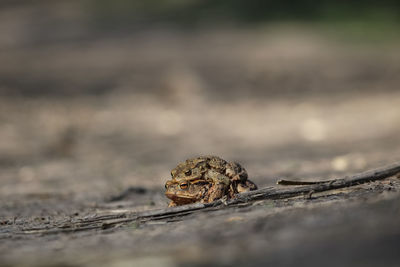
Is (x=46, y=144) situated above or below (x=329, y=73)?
below

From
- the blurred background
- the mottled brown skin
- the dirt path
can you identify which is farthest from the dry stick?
the blurred background

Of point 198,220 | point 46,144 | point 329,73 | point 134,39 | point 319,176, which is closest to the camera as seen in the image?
point 198,220

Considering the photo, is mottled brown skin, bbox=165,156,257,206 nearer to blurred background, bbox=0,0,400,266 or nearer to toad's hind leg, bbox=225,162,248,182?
toad's hind leg, bbox=225,162,248,182

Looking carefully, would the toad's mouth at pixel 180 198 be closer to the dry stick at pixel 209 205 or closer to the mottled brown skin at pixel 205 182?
the mottled brown skin at pixel 205 182

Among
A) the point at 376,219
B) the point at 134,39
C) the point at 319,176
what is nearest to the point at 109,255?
the point at 376,219

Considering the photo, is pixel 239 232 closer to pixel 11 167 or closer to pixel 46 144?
pixel 11 167
